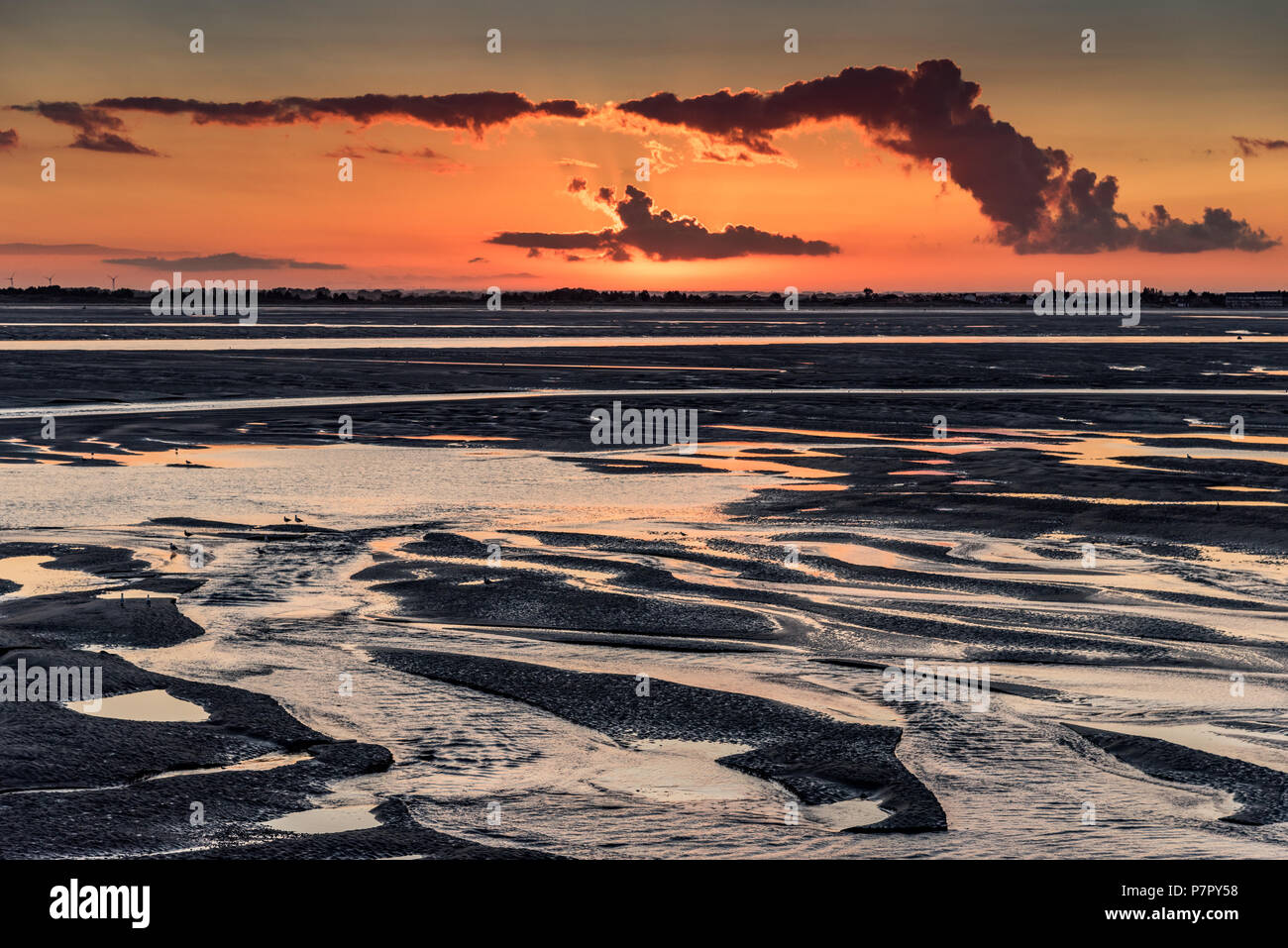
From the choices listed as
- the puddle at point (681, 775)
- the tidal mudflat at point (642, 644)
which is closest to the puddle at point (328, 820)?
the tidal mudflat at point (642, 644)

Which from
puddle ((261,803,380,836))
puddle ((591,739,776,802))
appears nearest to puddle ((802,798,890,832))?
puddle ((591,739,776,802))

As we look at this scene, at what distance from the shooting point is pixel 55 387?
33375mm

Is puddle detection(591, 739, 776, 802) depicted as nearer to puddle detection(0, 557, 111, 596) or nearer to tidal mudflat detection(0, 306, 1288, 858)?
tidal mudflat detection(0, 306, 1288, 858)

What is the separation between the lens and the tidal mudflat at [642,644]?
5.90 m

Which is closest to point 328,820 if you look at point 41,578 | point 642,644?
point 642,644

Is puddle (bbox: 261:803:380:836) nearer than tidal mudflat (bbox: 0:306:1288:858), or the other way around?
puddle (bbox: 261:803:380:836)

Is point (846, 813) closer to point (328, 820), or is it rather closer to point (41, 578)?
point (328, 820)

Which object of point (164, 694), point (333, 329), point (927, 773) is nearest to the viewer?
point (927, 773)

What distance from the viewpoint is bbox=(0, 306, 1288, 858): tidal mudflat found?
5.90m

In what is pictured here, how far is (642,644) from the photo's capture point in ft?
30.1

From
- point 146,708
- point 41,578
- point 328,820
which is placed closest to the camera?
point 328,820
